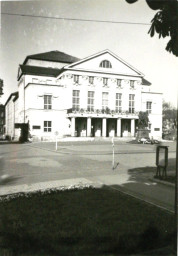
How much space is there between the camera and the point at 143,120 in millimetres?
36125

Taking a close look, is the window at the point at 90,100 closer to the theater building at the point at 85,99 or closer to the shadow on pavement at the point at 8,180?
the theater building at the point at 85,99

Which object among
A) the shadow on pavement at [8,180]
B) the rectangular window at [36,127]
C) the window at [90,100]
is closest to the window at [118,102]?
the window at [90,100]

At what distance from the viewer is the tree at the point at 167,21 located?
11.6ft

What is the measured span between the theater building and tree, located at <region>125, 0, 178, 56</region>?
1204 inches

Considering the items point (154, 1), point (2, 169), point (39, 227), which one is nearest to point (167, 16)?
point (154, 1)

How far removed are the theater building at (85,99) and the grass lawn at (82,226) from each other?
28613 millimetres

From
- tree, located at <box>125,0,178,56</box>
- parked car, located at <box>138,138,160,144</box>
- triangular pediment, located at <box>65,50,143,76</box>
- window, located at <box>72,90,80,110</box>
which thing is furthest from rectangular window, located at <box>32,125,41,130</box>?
tree, located at <box>125,0,178,56</box>

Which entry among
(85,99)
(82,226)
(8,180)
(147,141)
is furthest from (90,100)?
(82,226)

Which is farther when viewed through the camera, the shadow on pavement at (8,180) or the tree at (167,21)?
the shadow on pavement at (8,180)

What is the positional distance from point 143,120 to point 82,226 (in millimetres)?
32799

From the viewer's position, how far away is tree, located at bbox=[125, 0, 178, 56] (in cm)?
355

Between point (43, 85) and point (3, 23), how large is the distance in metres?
30.6

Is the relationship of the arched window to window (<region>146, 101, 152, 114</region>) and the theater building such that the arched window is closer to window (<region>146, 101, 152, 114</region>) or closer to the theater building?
the theater building

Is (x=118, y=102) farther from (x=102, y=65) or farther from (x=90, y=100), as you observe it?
(x=102, y=65)
